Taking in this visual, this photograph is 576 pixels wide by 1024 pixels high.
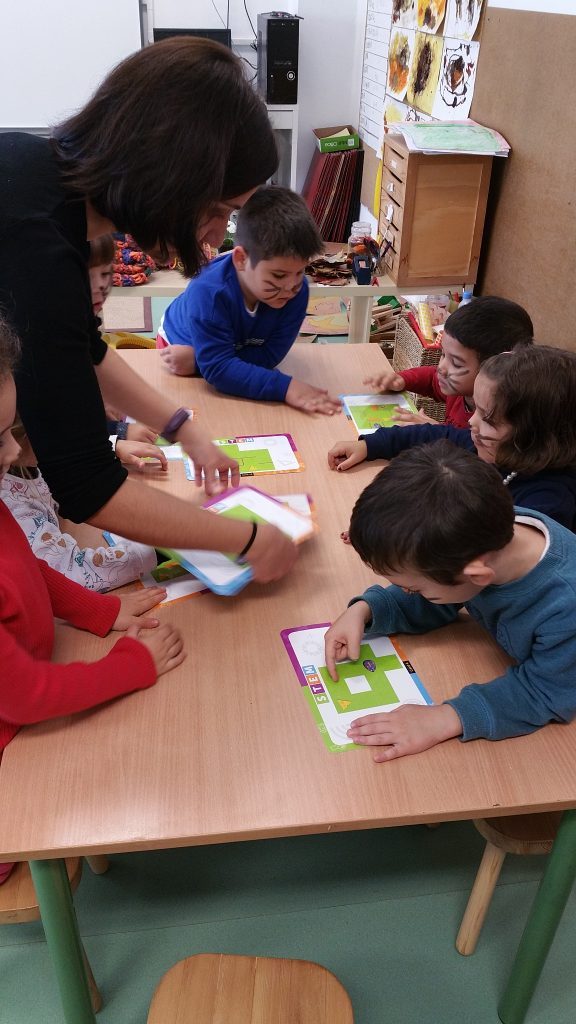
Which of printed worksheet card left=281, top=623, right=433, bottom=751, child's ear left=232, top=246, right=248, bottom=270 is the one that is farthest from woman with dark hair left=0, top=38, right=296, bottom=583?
child's ear left=232, top=246, right=248, bottom=270

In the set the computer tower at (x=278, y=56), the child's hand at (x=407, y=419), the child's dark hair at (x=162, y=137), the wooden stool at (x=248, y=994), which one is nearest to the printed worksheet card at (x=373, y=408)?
the child's hand at (x=407, y=419)

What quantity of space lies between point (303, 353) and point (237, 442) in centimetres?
58

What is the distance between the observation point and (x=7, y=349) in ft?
3.04

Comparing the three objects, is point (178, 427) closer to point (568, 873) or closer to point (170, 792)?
point (170, 792)

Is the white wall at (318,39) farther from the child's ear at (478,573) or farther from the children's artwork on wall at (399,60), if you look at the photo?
the child's ear at (478,573)

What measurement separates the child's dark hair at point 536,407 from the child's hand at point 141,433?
755mm

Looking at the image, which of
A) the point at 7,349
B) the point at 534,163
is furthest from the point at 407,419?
the point at 7,349

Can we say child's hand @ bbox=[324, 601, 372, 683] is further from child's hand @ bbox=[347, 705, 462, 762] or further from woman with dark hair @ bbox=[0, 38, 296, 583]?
woman with dark hair @ bbox=[0, 38, 296, 583]

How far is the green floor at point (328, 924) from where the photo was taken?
1.37 metres

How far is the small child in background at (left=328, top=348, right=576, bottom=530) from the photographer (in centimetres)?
137

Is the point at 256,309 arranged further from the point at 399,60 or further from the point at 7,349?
the point at 399,60

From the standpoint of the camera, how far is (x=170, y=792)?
0.92 m

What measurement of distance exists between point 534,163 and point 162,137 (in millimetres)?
1593

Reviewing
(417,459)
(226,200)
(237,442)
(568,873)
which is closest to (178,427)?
(237,442)
